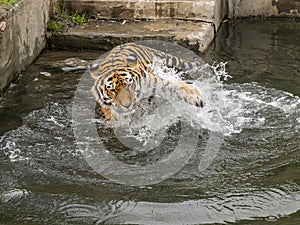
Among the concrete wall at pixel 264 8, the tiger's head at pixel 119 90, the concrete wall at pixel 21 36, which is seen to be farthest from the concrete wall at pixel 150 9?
the tiger's head at pixel 119 90

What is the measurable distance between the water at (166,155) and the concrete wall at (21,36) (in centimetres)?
18

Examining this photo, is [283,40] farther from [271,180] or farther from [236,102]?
[271,180]

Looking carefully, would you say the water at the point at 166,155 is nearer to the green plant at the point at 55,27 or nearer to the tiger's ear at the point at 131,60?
the tiger's ear at the point at 131,60

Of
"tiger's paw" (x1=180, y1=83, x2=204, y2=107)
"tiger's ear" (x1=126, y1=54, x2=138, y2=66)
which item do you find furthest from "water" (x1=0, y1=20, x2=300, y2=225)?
"tiger's ear" (x1=126, y1=54, x2=138, y2=66)

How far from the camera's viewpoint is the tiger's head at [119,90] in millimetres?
5301

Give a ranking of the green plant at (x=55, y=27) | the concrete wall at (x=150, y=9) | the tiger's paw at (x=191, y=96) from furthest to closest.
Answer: the concrete wall at (x=150, y=9)
the green plant at (x=55, y=27)
the tiger's paw at (x=191, y=96)

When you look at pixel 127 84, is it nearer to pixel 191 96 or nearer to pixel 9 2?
pixel 191 96

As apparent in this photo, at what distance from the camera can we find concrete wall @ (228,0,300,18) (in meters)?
8.85

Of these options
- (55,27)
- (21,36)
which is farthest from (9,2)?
(55,27)

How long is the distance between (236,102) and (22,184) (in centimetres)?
239

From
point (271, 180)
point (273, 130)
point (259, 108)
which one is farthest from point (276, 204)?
point (259, 108)

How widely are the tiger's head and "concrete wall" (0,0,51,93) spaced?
4.37ft

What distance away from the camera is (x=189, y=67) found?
6.63 m

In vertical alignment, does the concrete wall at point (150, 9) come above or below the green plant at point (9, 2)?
below
